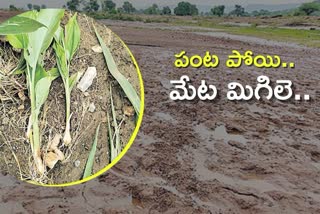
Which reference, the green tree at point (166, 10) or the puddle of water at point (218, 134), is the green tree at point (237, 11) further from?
the puddle of water at point (218, 134)

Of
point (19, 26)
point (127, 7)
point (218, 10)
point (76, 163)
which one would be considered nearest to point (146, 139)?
point (76, 163)

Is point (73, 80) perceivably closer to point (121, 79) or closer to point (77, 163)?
point (121, 79)

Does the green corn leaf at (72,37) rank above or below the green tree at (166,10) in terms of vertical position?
above

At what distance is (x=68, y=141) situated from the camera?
233cm

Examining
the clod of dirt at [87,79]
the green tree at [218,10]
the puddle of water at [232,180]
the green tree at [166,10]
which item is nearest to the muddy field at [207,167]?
the puddle of water at [232,180]

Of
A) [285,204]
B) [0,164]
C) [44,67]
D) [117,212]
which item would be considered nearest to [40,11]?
[44,67]

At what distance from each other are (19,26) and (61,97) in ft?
1.53

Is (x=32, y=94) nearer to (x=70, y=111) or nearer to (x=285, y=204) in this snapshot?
(x=70, y=111)

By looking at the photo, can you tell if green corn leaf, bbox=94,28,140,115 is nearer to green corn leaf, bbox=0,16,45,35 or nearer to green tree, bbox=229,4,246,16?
green corn leaf, bbox=0,16,45,35

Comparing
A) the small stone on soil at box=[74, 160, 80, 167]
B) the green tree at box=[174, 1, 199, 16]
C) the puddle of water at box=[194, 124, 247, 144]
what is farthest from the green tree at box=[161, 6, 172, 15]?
the small stone on soil at box=[74, 160, 80, 167]

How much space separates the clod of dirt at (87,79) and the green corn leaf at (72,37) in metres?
0.14

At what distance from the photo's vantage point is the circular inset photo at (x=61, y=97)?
2.26m

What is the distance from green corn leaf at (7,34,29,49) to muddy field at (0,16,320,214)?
7.31 feet

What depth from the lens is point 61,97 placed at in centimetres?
235
